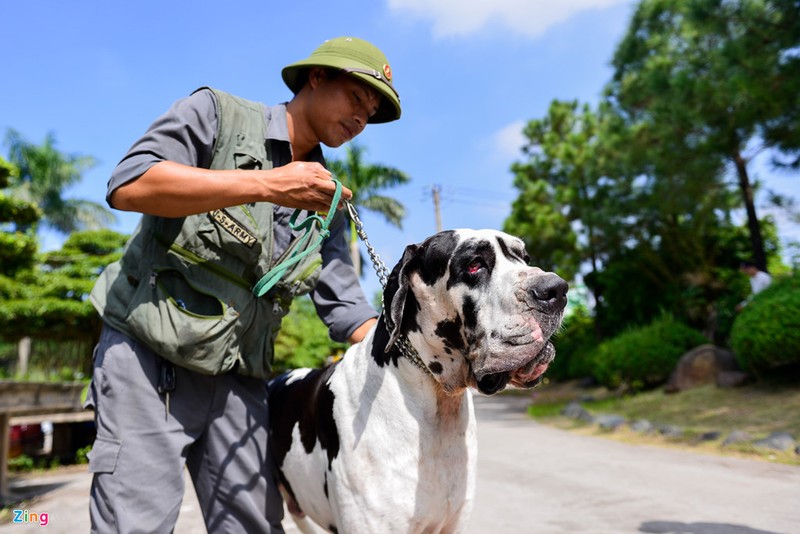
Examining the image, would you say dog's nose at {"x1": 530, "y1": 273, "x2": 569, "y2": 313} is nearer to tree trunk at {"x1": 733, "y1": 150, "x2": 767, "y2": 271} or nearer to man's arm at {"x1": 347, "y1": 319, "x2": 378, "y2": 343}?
man's arm at {"x1": 347, "y1": 319, "x2": 378, "y2": 343}

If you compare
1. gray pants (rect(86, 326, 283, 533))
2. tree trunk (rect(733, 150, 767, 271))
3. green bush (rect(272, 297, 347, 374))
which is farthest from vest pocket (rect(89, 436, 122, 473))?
tree trunk (rect(733, 150, 767, 271))

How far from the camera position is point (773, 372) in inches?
422

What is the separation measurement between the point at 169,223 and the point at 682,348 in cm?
1442

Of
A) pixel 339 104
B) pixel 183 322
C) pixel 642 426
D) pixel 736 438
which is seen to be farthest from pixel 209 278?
pixel 642 426

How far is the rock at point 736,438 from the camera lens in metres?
8.14

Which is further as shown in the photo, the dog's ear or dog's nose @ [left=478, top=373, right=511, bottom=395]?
the dog's ear

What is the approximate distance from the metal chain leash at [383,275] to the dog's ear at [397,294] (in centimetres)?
4

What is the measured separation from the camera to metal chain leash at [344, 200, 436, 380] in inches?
80.4

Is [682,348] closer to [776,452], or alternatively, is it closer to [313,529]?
[776,452]

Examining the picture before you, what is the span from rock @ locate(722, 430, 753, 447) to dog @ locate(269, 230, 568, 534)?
7.49m

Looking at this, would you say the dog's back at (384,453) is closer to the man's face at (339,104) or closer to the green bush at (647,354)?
the man's face at (339,104)

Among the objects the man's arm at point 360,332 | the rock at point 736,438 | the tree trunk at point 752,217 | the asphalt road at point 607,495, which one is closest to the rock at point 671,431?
the asphalt road at point 607,495

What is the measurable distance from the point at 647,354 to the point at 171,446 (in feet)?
44.6

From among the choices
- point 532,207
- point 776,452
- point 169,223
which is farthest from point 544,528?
point 532,207
